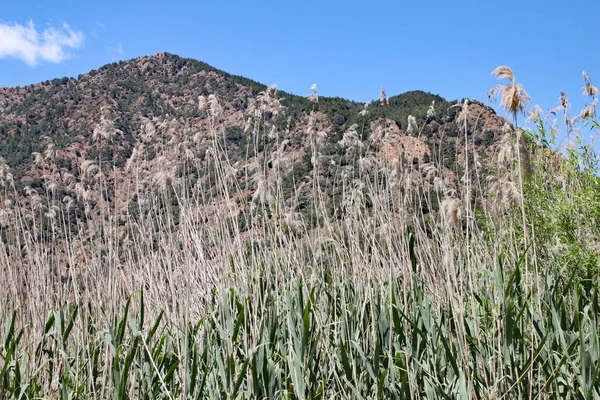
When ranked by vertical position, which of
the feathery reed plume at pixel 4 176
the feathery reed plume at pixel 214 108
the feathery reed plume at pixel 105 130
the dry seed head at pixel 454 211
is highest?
the feathery reed plume at pixel 214 108

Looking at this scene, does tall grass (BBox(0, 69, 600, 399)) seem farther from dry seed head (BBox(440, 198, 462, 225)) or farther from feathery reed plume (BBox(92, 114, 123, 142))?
feathery reed plume (BBox(92, 114, 123, 142))

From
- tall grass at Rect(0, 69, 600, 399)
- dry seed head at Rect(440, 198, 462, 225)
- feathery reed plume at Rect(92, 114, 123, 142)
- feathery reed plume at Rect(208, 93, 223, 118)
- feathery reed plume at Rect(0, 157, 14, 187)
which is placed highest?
feathery reed plume at Rect(208, 93, 223, 118)

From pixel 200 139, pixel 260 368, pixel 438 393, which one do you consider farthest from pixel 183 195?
pixel 438 393

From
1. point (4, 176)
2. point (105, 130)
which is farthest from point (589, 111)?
point (4, 176)

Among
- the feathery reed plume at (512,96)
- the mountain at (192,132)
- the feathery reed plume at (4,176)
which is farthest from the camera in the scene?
the feathery reed plume at (4,176)

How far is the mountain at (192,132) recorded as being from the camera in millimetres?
3482

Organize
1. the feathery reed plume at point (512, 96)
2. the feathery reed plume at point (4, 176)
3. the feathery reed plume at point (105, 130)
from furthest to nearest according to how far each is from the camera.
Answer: the feathery reed plume at point (4, 176) → the feathery reed plume at point (105, 130) → the feathery reed plume at point (512, 96)

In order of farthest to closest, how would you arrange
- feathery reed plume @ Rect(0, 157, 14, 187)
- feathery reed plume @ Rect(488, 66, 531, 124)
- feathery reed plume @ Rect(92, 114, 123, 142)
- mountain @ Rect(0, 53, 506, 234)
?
feathery reed plume @ Rect(0, 157, 14, 187) → mountain @ Rect(0, 53, 506, 234) → feathery reed plume @ Rect(92, 114, 123, 142) → feathery reed plume @ Rect(488, 66, 531, 124)

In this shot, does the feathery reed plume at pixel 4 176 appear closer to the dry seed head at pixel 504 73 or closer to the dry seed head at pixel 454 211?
the dry seed head at pixel 454 211

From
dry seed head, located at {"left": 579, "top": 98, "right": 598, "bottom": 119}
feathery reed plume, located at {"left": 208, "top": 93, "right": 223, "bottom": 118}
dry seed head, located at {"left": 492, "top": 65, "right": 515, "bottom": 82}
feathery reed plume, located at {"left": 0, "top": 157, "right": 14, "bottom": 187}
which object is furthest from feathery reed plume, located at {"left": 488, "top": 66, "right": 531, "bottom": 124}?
feathery reed plume, located at {"left": 0, "top": 157, "right": 14, "bottom": 187}

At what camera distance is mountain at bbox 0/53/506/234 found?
137 inches

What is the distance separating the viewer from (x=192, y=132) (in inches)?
246

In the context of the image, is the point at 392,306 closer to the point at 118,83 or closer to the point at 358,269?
the point at 358,269

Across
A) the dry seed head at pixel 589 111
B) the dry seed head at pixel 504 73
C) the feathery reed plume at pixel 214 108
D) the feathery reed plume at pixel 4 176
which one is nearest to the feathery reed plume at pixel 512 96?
the dry seed head at pixel 504 73
